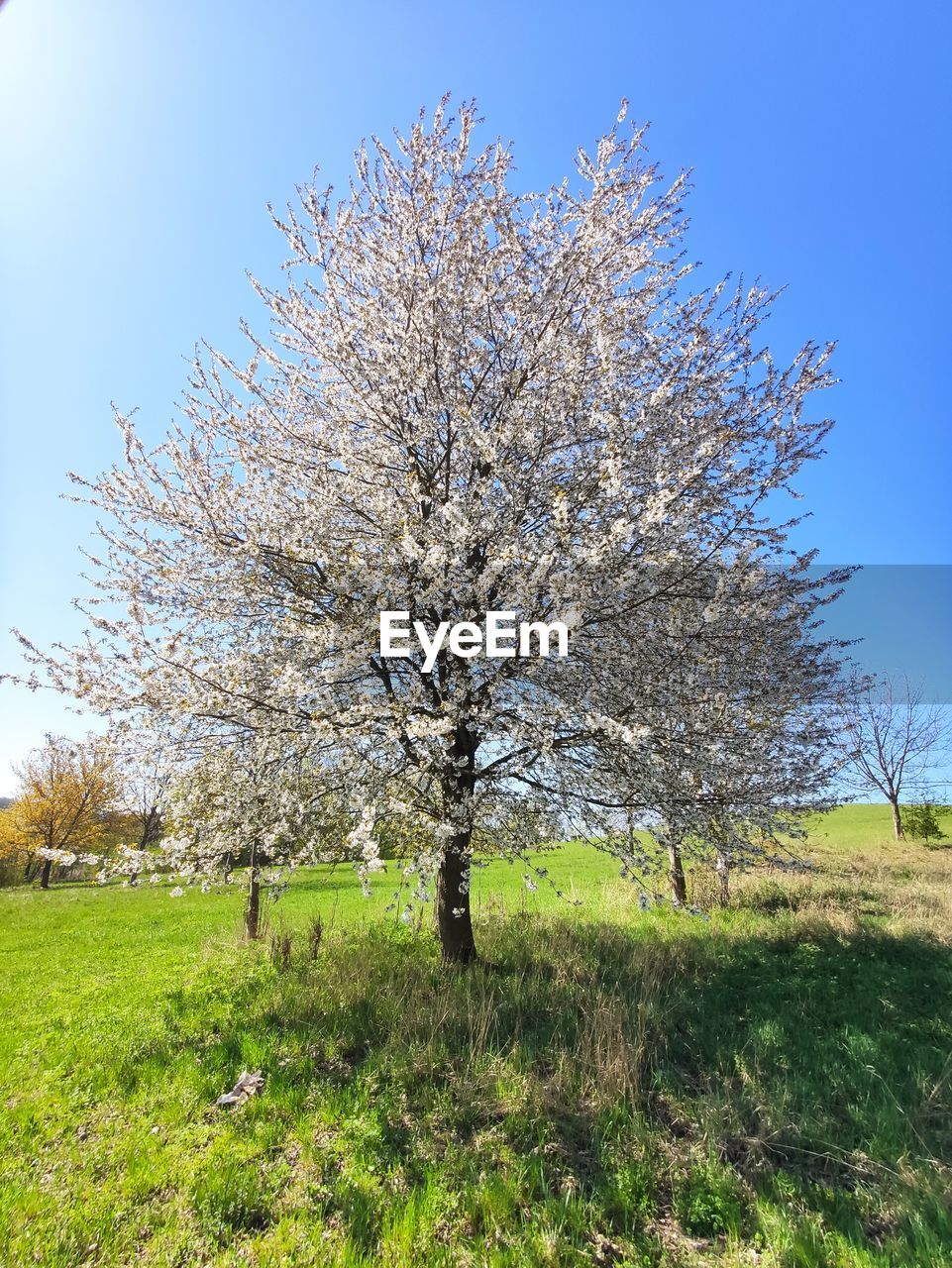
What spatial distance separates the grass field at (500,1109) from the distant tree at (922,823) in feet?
76.2

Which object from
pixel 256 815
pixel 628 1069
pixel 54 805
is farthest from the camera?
pixel 54 805

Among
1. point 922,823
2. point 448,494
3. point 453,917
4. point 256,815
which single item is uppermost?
point 448,494

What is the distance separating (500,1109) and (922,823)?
32349 mm

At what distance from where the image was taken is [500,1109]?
16.4ft

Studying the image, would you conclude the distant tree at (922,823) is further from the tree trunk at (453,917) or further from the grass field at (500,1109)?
the tree trunk at (453,917)

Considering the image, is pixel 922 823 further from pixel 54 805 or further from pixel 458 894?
pixel 54 805

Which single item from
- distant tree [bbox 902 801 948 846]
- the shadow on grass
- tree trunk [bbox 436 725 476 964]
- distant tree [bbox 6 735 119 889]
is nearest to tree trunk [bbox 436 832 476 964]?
tree trunk [bbox 436 725 476 964]

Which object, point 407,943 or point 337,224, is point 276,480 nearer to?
point 337,224

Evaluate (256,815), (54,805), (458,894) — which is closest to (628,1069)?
(458,894)

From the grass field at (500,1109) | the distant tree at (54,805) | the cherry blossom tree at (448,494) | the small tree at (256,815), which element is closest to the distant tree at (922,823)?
the grass field at (500,1109)

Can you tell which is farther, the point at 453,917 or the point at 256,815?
the point at 453,917

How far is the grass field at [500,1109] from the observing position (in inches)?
147

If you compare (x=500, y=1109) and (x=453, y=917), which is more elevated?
(x=453, y=917)

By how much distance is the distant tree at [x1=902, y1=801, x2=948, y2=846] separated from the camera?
2805 centimetres
